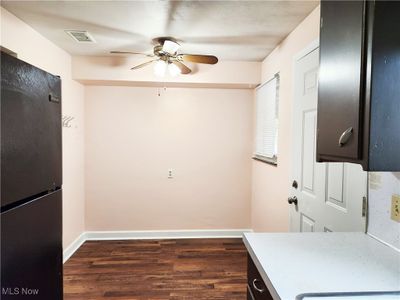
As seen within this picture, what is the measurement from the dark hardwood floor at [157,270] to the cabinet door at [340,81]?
1905mm

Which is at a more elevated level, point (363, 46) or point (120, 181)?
point (363, 46)

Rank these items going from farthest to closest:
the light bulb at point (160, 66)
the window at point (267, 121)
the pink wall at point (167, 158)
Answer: the pink wall at point (167, 158) < the window at point (267, 121) < the light bulb at point (160, 66)

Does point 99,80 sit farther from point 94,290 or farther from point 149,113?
point 94,290

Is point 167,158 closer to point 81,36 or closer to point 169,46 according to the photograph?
point 169,46

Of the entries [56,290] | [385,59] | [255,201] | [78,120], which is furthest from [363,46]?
[78,120]

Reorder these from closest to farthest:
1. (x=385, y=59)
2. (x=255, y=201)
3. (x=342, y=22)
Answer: (x=385, y=59)
(x=342, y=22)
(x=255, y=201)

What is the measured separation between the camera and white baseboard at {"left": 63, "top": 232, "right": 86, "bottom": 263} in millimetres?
3229

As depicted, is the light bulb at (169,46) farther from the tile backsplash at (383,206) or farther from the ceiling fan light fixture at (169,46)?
the tile backsplash at (383,206)

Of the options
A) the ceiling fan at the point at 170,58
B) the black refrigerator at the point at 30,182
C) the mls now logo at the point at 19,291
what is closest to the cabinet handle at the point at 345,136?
the black refrigerator at the point at 30,182

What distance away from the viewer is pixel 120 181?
3.88 metres

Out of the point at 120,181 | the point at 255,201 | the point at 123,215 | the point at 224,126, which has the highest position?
the point at 224,126

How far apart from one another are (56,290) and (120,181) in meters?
2.30

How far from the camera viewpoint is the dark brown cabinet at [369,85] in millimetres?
922

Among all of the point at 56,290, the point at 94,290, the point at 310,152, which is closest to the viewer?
the point at 56,290
